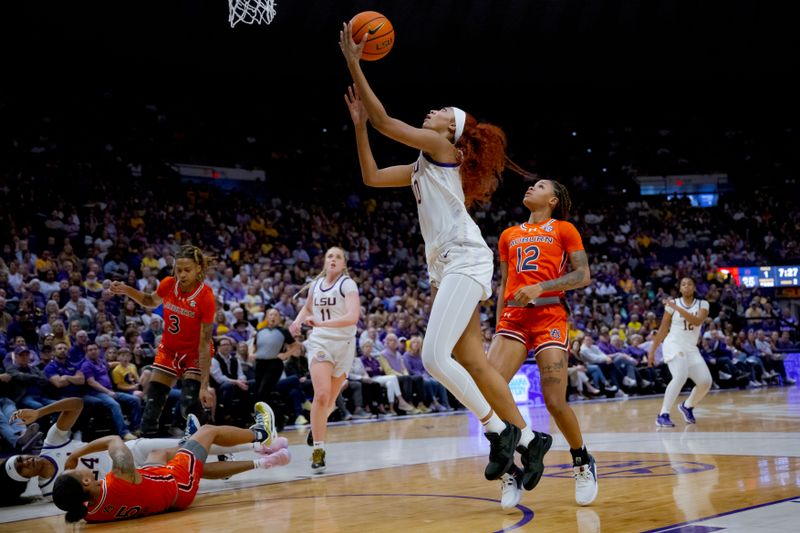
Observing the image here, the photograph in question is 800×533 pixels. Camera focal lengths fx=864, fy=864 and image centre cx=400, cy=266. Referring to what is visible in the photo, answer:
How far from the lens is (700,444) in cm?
830

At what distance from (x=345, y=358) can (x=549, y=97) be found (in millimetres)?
24964

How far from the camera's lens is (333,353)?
780 cm

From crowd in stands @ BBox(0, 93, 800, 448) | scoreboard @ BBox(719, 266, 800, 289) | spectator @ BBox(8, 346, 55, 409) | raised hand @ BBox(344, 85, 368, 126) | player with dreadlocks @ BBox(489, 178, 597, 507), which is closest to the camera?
raised hand @ BBox(344, 85, 368, 126)

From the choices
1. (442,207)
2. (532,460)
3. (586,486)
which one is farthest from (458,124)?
(586,486)

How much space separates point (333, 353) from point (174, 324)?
60.8 inches

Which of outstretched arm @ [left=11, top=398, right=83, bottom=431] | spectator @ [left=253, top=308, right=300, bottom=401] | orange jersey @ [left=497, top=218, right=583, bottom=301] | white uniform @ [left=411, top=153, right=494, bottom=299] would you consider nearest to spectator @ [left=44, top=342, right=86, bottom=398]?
spectator @ [left=253, top=308, right=300, bottom=401]

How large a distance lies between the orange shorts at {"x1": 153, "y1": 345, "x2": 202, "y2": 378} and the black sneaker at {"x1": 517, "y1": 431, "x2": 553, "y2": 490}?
299 cm

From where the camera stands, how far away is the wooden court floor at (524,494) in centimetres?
463

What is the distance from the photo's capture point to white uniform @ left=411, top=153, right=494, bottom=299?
4910mm

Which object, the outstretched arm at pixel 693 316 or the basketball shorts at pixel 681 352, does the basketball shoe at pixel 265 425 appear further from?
the basketball shorts at pixel 681 352

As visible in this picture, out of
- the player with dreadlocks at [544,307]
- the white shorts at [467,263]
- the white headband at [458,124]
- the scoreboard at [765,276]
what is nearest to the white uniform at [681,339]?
the player with dreadlocks at [544,307]

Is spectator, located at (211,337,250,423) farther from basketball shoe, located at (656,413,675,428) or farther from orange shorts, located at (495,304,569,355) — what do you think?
orange shorts, located at (495,304,569,355)

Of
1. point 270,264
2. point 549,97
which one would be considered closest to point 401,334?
point 270,264

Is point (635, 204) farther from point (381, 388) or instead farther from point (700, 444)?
point (700, 444)
